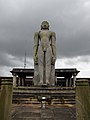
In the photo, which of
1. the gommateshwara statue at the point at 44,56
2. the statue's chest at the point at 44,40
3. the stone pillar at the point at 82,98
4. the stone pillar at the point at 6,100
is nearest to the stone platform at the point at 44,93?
the gommateshwara statue at the point at 44,56

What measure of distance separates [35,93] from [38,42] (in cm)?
394

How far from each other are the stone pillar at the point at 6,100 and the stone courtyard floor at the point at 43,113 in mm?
951

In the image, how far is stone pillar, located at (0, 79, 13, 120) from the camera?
15.9 feet

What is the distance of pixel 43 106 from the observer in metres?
6.84

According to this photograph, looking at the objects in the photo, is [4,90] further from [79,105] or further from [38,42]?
[38,42]

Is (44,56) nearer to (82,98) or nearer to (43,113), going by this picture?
(43,113)

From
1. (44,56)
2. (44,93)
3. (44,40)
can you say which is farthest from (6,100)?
(44,40)

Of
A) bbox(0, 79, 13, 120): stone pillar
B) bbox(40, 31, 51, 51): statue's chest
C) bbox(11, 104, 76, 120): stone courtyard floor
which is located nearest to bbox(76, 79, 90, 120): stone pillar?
bbox(11, 104, 76, 120): stone courtyard floor

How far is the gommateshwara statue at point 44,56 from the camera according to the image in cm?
1195

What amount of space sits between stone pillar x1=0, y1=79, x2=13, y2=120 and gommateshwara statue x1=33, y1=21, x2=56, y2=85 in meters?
6.58

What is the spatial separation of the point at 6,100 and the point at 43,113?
4.95 feet

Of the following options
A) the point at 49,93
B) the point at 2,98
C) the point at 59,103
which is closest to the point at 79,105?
the point at 2,98

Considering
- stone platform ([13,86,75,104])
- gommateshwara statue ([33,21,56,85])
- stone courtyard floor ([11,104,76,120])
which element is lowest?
stone courtyard floor ([11,104,76,120])

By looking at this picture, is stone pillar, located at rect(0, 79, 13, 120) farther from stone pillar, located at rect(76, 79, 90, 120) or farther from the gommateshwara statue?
the gommateshwara statue
